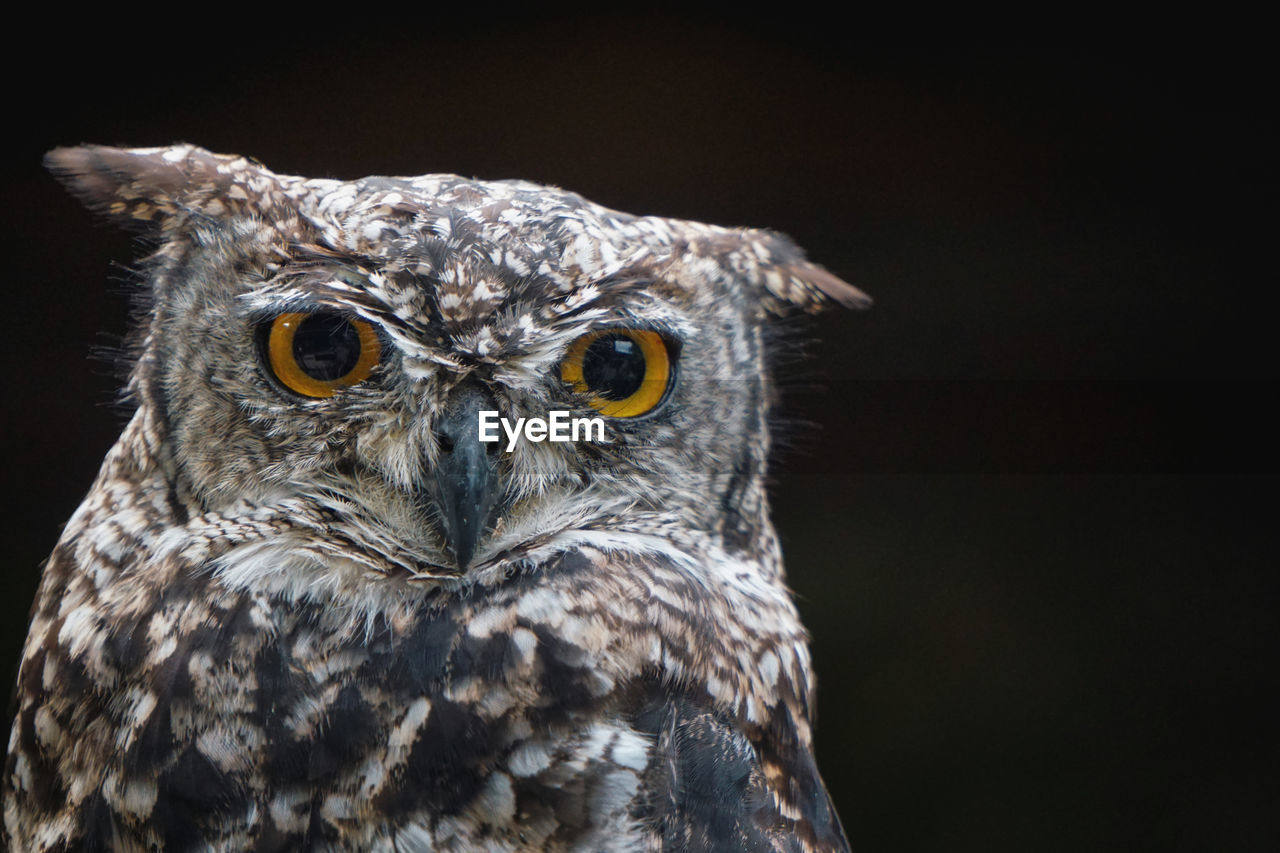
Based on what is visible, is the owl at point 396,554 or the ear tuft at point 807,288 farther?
the ear tuft at point 807,288

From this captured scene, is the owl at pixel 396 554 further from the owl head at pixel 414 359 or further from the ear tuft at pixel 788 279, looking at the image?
the ear tuft at pixel 788 279

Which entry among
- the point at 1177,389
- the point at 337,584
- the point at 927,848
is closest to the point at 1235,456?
the point at 1177,389

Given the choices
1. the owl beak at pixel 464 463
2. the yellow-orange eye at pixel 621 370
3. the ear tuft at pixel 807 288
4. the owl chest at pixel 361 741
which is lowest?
the owl chest at pixel 361 741

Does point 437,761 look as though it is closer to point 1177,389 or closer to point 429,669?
point 429,669

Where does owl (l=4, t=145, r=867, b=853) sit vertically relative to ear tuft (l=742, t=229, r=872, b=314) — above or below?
below

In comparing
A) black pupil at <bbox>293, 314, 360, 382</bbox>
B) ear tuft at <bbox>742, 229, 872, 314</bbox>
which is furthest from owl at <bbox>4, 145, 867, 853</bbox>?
ear tuft at <bbox>742, 229, 872, 314</bbox>

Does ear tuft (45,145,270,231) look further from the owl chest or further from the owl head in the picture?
the owl chest

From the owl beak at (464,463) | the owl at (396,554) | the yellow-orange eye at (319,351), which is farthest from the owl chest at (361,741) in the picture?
the yellow-orange eye at (319,351)

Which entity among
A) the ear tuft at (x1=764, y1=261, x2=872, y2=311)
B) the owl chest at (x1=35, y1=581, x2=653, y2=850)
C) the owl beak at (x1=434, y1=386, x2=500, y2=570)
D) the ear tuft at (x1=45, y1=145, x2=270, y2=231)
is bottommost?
the owl chest at (x1=35, y1=581, x2=653, y2=850)

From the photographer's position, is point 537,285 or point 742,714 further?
point 742,714
